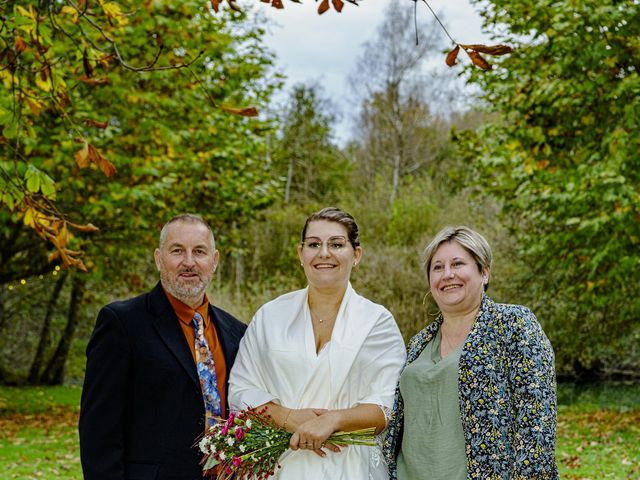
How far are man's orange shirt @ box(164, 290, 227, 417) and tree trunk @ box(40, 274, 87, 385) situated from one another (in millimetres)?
14978

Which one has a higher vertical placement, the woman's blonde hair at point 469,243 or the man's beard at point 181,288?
the woman's blonde hair at point 469,243

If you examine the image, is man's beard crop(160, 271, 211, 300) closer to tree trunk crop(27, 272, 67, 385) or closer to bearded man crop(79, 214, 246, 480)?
bearded man crop(79, 214, 246, 480)

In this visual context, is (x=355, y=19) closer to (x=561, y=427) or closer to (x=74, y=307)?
(x=74, y=307)

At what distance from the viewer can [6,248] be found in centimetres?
1305

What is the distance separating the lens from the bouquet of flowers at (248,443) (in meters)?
3.39

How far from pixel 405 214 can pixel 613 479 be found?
46.4 ft

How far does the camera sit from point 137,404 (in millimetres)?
3506

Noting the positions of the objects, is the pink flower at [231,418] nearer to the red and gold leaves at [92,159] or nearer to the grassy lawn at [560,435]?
the red and gold leaves at [92,159]

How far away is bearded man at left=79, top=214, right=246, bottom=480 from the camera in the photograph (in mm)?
3424

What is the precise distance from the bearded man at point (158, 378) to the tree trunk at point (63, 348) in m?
15.1

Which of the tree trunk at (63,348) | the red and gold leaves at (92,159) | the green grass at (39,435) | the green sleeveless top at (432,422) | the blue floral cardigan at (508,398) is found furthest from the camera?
the tree trunk at (63,348)

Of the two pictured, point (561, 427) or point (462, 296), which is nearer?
point (462, 296)

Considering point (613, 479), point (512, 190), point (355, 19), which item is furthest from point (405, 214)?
point (613, 479)

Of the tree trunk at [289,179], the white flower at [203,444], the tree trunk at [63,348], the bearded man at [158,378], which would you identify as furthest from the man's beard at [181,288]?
the tree trunk at [289,179]
